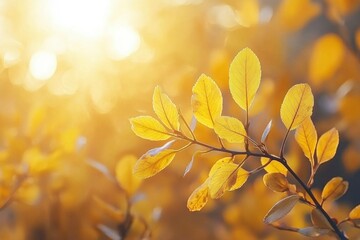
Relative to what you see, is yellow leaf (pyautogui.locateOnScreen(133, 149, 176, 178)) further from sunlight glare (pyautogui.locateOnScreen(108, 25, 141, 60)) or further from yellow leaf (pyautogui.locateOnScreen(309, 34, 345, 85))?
sunlight glare (pyautogui.locateOnScreen(108, 25, 141, 60))

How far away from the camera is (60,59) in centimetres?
124

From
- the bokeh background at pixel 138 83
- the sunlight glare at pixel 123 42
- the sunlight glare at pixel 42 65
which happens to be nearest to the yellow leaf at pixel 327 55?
the bokeh background at pixel 138 83

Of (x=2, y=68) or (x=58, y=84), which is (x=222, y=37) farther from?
(x=2, y=68)

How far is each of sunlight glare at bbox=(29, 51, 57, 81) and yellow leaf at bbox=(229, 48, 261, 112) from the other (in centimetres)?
82

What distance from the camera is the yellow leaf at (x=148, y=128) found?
0.46m

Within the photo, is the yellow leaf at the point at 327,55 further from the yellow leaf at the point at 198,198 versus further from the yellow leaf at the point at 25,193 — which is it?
the yellow leaf at the point at 198,198

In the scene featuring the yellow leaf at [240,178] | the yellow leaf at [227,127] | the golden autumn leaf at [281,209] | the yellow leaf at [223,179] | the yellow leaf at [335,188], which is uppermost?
the yellow leaf at [227,127]

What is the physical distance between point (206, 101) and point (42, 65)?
841 mm

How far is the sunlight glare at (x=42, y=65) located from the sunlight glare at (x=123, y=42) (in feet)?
0.37

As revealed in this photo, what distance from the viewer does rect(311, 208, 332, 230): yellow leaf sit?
48 centimetres

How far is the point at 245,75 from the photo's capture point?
0.44 m

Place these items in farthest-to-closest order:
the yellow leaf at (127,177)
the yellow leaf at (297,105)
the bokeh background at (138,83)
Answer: the bokeh background at (138,83)
the yellow leaf at (127,177)
the yellow leaf at (297,105)

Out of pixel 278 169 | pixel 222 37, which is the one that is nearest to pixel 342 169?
pixel 222 37

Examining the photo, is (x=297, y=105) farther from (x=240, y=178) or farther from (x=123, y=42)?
(x=123, y=42)
